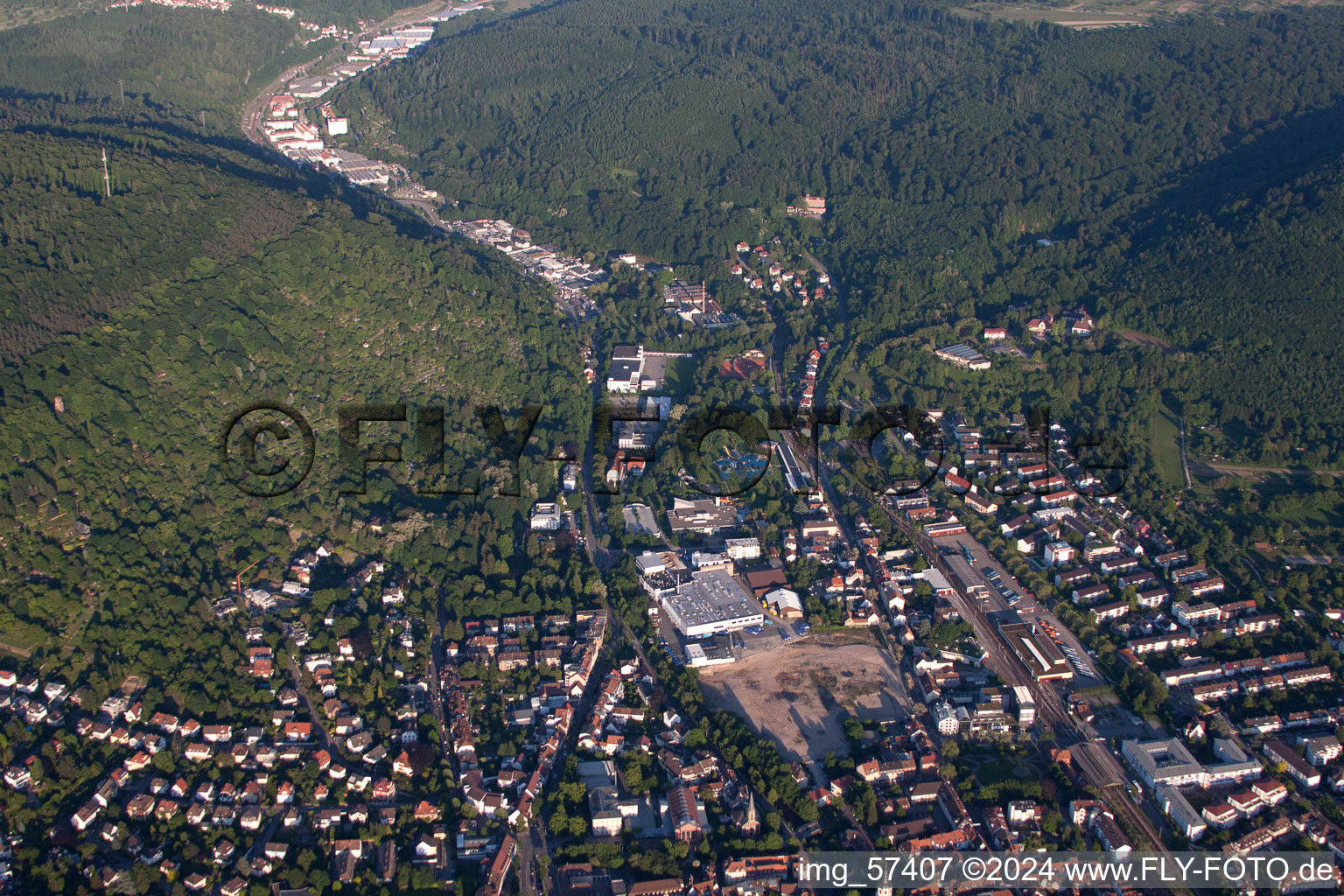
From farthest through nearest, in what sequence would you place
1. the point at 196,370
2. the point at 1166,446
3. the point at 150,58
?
the point at 150,58
the point at 1166,446
the point at 196,370

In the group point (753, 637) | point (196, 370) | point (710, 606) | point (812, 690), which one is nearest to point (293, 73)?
point (196, 370)

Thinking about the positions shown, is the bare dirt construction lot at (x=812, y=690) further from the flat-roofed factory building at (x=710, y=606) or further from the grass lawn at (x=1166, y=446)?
the grass lawn at (x=1166, y=446)

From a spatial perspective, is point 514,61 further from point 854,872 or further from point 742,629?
point 854,872

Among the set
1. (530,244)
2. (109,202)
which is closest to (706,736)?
(109,202)

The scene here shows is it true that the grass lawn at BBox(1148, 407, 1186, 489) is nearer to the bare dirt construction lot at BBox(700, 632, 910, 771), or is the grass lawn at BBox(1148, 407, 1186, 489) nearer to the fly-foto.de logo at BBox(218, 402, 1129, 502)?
the fly-foto.de logo at BBox(218, 402, 1129, 502)

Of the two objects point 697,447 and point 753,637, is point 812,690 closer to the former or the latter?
point 753,637

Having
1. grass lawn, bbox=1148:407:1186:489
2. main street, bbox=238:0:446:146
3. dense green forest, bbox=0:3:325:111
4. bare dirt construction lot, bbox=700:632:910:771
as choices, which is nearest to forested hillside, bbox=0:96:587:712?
bare dirt construction lot, bbox=700:632:910:771

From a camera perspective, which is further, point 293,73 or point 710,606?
point 293,73
